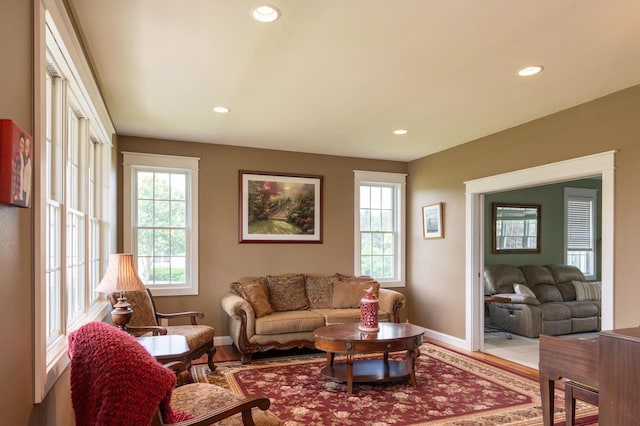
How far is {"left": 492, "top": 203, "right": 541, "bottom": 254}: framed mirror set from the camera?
22.1 feet

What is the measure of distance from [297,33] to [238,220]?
3.35 m

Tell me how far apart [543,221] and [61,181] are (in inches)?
270

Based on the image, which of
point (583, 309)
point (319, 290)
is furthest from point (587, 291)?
point (319, 290)

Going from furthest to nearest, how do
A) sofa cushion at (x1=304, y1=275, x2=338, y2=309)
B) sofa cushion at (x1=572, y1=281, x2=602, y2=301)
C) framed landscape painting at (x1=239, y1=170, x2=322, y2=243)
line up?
sofa cushion at (x1=572, y1=281, x2=602, y2=301), framed landscape painting at (x1=239, y1=170, x2=322, y2=243), sofa cushion at (x1=304, y1=275, x2=338, y2=309)

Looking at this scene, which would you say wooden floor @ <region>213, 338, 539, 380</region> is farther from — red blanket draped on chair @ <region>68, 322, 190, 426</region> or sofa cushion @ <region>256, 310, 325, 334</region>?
red blanket draped on chair @ <region>68, 322, 190, 426</region>

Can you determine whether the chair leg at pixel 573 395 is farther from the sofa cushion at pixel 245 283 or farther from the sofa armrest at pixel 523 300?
the sofa armrest at pixel 523 300

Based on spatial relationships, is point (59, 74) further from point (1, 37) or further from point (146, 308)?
point (146, 308)

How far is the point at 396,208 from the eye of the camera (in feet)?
21.5

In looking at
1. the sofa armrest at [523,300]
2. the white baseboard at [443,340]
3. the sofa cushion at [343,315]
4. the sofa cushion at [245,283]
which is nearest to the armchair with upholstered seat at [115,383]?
the sofa cushion at [343,315]

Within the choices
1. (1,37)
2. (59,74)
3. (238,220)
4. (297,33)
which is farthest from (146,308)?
(1,37)

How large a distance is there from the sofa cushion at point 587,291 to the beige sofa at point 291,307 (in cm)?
299

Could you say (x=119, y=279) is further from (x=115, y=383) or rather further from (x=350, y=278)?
(x=350, y=278)

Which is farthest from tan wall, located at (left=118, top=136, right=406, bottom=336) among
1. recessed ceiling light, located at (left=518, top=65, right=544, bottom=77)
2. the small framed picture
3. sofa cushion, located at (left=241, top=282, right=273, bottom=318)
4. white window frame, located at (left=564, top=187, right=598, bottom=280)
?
white window frame, located at (left=564, top=187, right=598, bottom=280)

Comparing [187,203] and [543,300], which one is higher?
[187,203]
